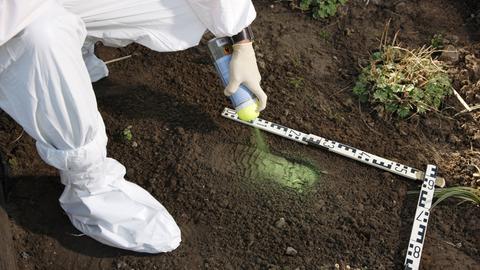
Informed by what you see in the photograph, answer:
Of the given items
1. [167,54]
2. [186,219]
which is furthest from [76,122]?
[167,54]

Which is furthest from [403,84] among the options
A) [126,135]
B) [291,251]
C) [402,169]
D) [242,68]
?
[126,135]

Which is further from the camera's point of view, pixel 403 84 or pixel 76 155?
pixel 403 84

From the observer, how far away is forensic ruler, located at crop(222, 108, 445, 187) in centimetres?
259

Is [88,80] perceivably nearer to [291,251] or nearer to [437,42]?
[291,251]

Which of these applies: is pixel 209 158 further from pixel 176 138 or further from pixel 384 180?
pixel 384 180

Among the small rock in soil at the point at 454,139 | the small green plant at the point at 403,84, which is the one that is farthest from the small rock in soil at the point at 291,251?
the small rock in soil at the point at 454,139

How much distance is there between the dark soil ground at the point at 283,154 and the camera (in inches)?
94.5

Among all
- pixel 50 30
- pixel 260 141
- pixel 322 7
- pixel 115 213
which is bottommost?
pixel 115 213

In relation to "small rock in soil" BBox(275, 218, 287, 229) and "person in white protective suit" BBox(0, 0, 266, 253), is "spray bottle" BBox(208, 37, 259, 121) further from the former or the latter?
"small rock in soil" BBox(275, 218, 287, 229)

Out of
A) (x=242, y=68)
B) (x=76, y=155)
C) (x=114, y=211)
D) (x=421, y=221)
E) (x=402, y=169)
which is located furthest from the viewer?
(x=402, y=169)

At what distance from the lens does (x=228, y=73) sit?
245cm

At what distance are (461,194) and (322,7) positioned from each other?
4.05 ft

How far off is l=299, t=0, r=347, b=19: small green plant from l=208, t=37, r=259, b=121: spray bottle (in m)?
0.86

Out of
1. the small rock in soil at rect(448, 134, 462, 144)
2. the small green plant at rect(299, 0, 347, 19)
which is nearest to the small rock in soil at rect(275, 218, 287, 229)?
the small rock in soil at rect(448, 134, 462, 144)
